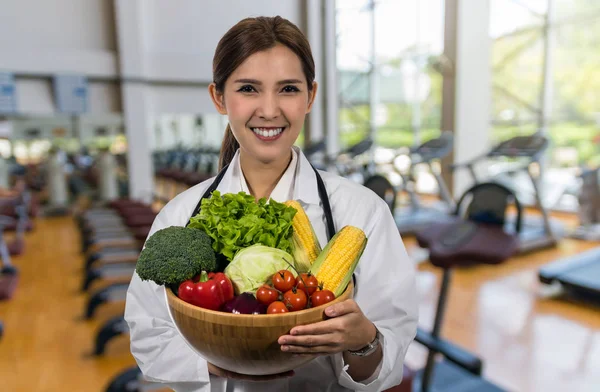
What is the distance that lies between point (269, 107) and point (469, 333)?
105 inches

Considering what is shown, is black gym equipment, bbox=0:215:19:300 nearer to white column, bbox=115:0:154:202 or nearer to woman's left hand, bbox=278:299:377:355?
white column, bbox=115:0:154:202

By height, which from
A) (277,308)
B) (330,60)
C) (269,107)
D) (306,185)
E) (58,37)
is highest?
(58,37)

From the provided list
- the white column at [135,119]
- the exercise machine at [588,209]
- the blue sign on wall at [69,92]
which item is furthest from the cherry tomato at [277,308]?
the blue sign on wall at [69,92]

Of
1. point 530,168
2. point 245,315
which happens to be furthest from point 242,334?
point 530,168

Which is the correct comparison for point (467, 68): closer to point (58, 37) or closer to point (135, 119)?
point (135, 119)

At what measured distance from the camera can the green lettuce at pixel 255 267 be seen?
531mm

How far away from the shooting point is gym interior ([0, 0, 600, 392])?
1.09 m

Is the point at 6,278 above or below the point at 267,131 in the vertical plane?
below

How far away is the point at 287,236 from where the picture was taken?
1.95 feet

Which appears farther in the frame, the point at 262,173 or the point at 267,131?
the point at 262,173

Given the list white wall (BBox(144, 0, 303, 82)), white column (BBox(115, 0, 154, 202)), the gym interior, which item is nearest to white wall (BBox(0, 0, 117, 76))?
the gym interior

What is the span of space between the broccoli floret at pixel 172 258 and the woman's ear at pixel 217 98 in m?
0.20

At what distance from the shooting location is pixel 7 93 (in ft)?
16.9

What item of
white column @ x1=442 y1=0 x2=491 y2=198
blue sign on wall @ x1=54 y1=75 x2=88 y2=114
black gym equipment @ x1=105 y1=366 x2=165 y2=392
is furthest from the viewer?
blue sign on wall @ x1=54 y1=75 x2=88 y2=114
